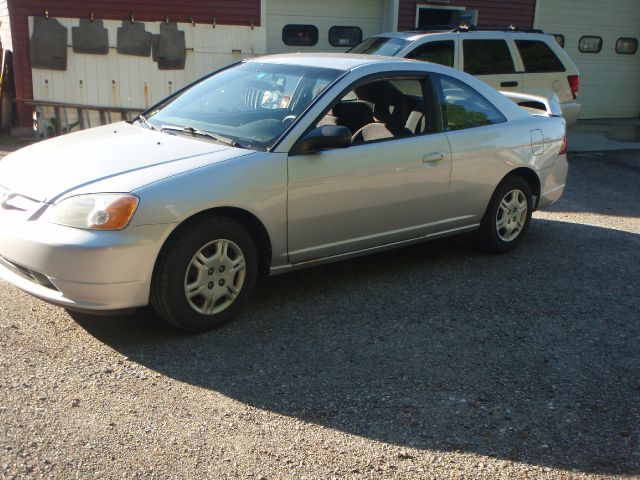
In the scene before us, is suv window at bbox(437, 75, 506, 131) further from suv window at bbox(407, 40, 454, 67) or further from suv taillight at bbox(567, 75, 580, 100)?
suv taillight at bbox(567, 75, 580, 100)

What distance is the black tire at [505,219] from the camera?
609cm

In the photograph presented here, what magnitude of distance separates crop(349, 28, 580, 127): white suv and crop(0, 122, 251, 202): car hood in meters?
5.17

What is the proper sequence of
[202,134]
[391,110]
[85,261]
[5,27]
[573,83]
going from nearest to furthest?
[85,261] < [202,134] < [391,110] < [573,83] < [5,27]

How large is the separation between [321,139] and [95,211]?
1.46 meters

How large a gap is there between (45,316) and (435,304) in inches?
97.6

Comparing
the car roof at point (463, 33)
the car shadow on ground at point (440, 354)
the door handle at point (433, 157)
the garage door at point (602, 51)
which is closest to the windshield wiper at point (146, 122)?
the car shadow on ground at point (440, 354)

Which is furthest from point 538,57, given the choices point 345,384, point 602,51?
point 345,384

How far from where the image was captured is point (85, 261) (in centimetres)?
392

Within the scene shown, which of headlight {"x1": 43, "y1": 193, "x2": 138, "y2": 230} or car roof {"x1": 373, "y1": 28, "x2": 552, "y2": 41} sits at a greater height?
car roof {"x1": 373, "y1": 28, "x2": 552, "y2": 41}

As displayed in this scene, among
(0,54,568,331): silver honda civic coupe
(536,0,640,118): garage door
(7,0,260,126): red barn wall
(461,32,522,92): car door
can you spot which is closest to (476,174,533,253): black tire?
(0,54,568,331): silver honda civic coupe

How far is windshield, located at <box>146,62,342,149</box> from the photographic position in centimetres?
486

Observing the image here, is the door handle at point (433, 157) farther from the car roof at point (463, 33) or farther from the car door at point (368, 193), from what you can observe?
the car roof at point (463, 33)

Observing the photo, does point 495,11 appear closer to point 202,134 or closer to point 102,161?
point 202,134

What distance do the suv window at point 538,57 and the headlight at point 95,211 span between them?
7772 mm
